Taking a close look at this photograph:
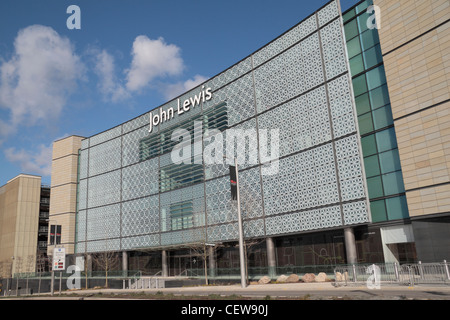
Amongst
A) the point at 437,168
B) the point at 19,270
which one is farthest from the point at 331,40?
the point at 19,270

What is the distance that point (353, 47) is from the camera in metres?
35.0

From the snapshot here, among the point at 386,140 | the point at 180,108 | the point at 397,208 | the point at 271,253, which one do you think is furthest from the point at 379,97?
the point at 180,108

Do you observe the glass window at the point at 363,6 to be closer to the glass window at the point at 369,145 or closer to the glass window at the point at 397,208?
the glass window at the point at 369,145

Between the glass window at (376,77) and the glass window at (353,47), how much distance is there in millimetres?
2500

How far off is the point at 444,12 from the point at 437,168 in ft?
38.5

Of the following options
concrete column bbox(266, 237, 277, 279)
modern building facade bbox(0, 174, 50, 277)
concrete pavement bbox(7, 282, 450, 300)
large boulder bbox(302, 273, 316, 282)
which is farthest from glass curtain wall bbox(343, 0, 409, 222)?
modern building facade bbox(0, 174, 50, 277)

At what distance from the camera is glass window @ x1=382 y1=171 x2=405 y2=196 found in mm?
30620

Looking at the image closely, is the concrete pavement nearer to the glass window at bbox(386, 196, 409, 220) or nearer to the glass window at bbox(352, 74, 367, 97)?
→ the glass window at bbox(386, 196, 409, 220)

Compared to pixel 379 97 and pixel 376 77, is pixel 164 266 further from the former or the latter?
pixel 376 77

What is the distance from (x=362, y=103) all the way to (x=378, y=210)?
9619 millimetres

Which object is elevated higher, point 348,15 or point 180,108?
point 348,15

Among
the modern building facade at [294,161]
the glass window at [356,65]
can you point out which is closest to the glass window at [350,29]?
the modern building facade at [294,161]

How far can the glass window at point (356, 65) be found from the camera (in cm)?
3434
